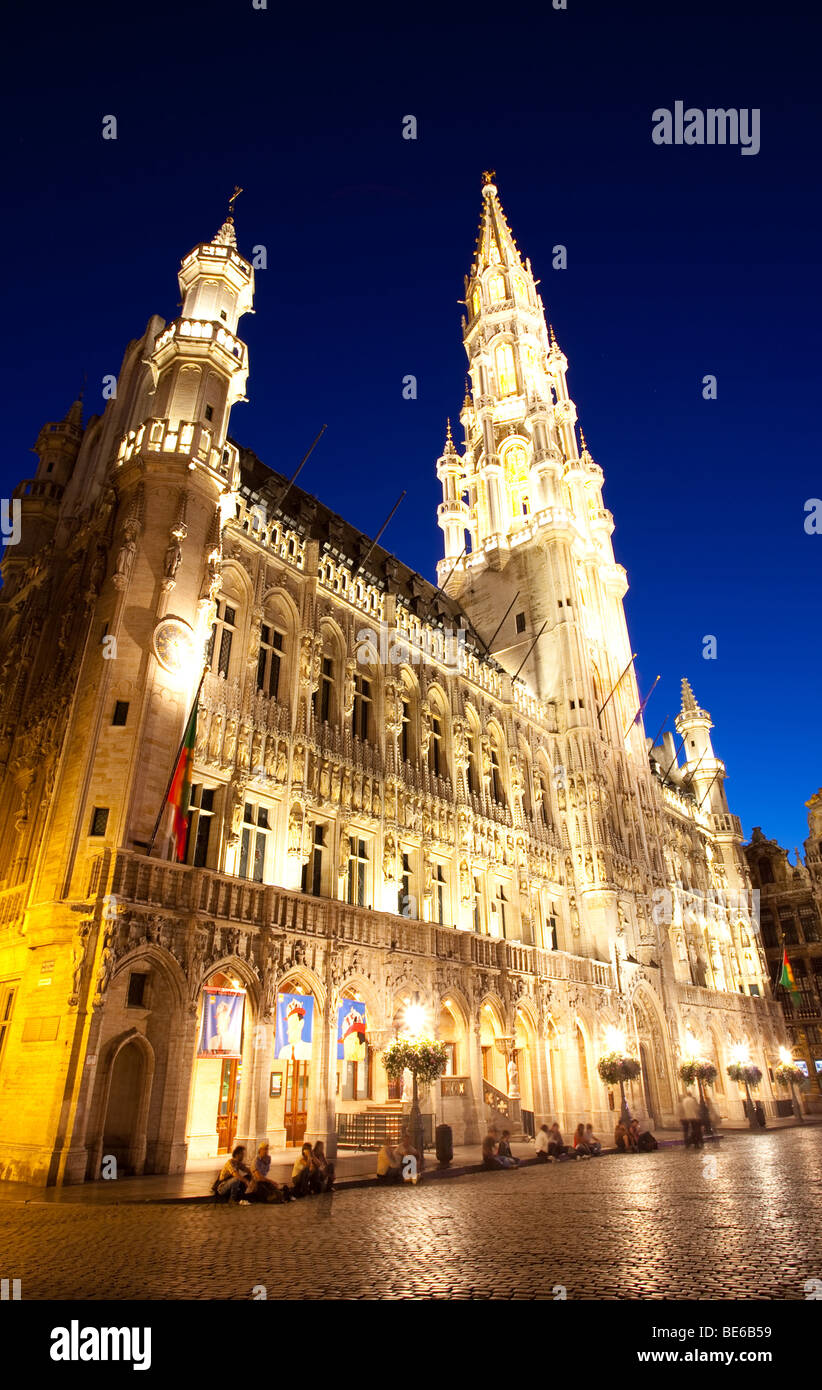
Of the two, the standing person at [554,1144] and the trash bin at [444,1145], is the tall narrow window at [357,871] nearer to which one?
the trash bin at [444,1145]

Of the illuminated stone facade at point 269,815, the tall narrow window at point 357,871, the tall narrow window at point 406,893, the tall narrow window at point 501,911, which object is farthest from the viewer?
the tall narrow window at point 501,911

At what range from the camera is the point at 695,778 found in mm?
65250

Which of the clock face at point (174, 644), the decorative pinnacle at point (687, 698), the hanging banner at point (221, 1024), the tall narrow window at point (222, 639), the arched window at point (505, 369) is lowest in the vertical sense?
the hanging banner at point (221, 1024)

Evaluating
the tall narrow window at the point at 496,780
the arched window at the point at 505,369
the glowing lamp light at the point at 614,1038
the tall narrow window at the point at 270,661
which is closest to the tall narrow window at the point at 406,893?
the tall narrow window at the point at 496,780

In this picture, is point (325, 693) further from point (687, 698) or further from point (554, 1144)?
point (687, 698)

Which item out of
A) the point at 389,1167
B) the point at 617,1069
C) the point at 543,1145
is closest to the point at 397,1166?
the point at 389,1167

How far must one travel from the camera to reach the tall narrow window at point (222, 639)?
79.4 feet

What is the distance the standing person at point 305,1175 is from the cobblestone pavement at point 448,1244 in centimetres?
58

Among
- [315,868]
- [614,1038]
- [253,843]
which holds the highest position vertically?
[253,843]

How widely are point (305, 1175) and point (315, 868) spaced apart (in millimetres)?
11783

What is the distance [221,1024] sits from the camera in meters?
18.9

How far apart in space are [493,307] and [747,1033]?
190 ft

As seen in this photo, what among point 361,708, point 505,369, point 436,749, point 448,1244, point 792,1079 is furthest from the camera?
point 505,369
